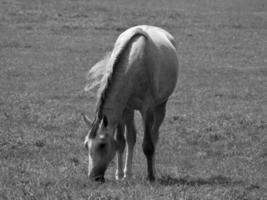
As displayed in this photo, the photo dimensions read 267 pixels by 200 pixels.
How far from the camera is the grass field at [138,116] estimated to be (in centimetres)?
777

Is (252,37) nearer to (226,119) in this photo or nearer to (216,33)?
(216,33)

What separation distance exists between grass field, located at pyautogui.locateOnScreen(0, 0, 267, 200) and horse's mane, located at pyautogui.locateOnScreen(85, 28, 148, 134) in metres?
1.01

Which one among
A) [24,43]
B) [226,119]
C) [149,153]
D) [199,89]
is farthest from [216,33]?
[149,153]

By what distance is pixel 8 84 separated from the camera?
1791cm

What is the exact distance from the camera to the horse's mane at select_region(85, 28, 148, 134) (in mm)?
8214

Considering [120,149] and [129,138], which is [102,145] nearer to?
[120,149]

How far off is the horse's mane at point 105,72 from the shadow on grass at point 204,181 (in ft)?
4.26

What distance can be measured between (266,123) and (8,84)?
770 centimetres

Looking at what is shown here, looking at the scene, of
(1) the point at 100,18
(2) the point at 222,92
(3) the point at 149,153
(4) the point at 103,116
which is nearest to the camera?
(4) the point at 103,116

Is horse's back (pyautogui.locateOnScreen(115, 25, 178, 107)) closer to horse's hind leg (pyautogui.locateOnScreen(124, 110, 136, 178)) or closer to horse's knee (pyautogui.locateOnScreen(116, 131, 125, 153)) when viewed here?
horse's hind leg (pyautogui.locateOnScreen(124, 110, 136, 178))

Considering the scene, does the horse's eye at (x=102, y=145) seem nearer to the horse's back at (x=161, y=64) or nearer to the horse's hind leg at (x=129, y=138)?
the horse's hind leg at (x=129, y=138)

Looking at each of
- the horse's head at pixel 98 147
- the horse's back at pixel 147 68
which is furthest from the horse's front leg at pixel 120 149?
the horse's head at pixel 98 147

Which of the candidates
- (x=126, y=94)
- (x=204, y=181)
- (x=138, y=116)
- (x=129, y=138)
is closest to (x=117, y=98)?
(x=126, y=94)

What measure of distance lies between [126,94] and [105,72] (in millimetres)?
394
